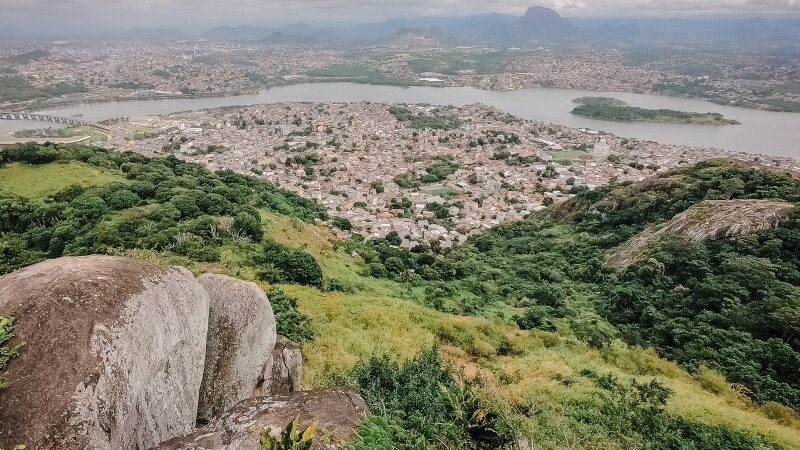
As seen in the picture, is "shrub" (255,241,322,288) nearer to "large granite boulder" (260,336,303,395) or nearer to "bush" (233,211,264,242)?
"bush" (233,211,264,242)

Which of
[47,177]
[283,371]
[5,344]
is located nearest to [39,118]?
[47,177]

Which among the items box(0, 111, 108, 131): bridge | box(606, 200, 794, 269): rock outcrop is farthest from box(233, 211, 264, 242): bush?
box(0, 111, 108, 131): bridge

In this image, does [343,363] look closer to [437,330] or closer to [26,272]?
[437,330]

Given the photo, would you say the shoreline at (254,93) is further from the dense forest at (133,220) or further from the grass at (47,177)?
the dense forest at (133,220)

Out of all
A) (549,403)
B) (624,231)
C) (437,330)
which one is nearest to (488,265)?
(624,231)

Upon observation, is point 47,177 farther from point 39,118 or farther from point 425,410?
point 39,118
